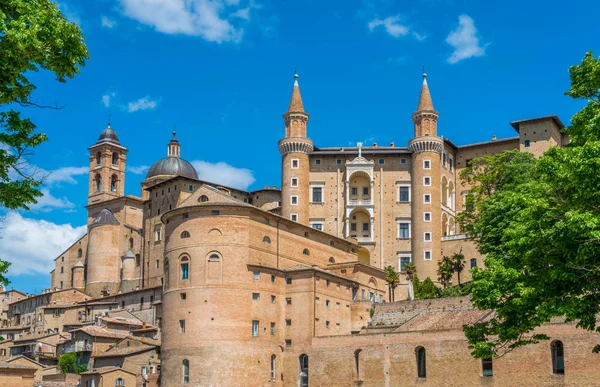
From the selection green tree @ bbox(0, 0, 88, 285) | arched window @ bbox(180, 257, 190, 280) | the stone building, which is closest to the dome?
the stone building

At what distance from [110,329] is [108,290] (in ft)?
74.5

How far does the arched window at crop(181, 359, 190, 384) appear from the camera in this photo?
59997mm

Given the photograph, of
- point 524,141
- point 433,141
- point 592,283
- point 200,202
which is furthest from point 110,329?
point 592,283

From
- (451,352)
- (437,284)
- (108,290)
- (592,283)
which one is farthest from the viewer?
(108,290)

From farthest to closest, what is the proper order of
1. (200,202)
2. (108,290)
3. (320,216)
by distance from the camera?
(108,290) < (320,216) < (200,202)

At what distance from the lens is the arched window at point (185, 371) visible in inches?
2362

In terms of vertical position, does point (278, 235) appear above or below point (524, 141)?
below

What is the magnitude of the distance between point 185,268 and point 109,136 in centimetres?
5825

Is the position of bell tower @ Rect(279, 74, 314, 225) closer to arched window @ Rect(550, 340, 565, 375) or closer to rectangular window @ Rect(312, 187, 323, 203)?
rectangular window @ Rect(312, 187, 323, 203)

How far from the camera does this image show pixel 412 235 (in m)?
86.6

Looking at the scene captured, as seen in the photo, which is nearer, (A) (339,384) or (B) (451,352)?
(B) (451,352)

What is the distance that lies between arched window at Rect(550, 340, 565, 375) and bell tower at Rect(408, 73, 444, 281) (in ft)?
118

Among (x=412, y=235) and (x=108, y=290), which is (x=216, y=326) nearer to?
(x=412, y=235)

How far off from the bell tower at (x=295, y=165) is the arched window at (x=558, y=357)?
4249cm
